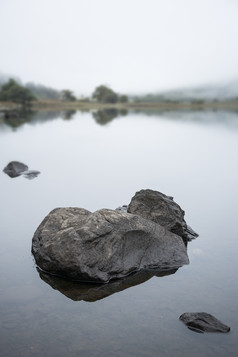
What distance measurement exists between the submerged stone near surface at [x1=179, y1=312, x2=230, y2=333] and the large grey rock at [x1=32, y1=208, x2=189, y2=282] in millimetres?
2957

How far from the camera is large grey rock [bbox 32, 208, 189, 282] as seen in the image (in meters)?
12.0

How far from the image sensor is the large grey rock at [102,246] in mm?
11953

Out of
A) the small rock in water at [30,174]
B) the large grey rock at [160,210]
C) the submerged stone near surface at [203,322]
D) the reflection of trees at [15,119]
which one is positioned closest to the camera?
the submerged stone near surface at [203,322]

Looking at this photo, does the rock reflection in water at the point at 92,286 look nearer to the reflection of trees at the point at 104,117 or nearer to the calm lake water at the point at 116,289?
the calm lake water at the point at 116,289

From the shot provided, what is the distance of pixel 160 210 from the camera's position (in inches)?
582

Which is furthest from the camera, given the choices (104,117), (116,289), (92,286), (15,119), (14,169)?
(104,117)

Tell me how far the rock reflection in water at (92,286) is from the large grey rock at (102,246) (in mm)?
173

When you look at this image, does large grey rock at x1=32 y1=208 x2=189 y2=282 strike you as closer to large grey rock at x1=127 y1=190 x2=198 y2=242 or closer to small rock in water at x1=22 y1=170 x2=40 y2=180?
large grey rock at x1=127 y1=190 x2=198 y2=242

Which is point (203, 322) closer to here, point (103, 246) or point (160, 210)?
point (103, 246)

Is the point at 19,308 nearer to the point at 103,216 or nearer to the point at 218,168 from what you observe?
the point at 103,216

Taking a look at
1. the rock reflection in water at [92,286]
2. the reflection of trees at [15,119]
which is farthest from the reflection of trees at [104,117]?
the rock reflection in water at [92,286]

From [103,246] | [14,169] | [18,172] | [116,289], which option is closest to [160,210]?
[103,246]

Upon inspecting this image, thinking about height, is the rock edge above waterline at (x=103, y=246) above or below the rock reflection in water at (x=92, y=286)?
above

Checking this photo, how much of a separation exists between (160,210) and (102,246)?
11.1ft
